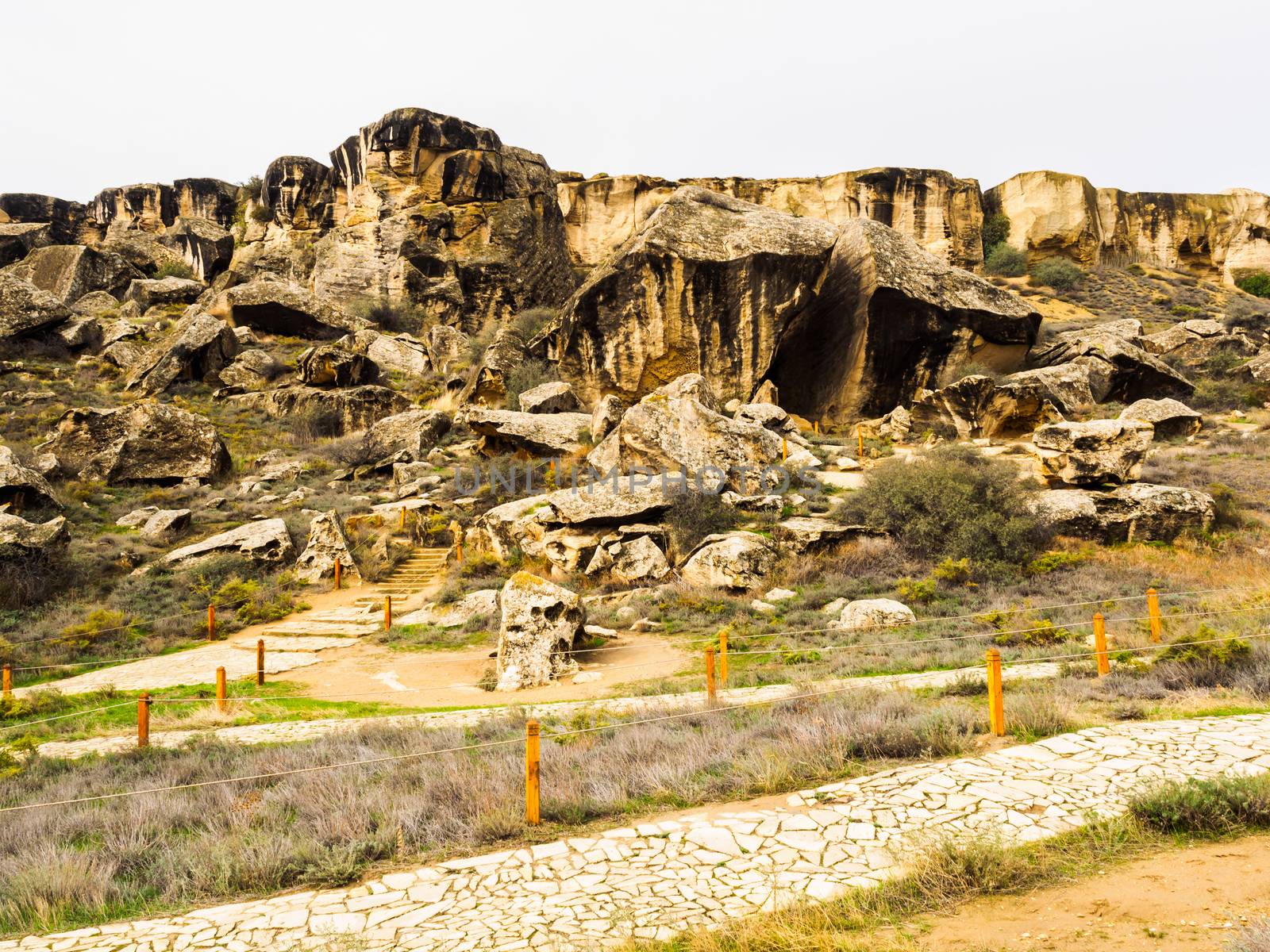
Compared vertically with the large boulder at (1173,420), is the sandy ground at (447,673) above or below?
below

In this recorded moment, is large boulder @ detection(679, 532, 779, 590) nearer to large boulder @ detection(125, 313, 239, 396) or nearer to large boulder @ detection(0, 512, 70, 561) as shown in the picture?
large boulder @ detection(0, 512, 70, 561)

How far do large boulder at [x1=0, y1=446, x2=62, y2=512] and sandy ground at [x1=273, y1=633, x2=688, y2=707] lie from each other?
1137 centimetres

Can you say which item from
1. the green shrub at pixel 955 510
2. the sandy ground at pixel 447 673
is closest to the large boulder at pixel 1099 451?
the green shrub at pixel 955 510

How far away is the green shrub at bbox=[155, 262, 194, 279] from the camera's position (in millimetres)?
45750

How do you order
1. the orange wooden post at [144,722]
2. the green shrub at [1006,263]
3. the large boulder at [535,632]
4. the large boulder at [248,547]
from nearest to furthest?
the orange wooden post at [144,722]
the large boulder at [535,632]
the large boulder at [248,547]
the green shrub at [1006,263]

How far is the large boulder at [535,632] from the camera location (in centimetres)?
1128

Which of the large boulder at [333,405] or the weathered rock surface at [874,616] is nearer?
the weathered rock surface at [874,616]

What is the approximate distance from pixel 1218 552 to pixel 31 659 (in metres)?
23.0

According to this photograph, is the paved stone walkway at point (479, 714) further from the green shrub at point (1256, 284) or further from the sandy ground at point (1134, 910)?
the green shrub at point (1256, 284)

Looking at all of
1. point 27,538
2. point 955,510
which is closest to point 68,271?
point 27,538

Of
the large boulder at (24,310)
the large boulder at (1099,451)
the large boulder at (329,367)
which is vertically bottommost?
the large boulder at (1099,451)

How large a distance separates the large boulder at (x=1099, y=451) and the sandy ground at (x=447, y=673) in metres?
10.9

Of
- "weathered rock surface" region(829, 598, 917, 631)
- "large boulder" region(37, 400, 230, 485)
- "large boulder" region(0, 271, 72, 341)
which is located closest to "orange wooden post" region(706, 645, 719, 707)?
"weathered rock surface" region(829, 598, 917, 631)

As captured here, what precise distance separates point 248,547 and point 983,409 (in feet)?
77.3
